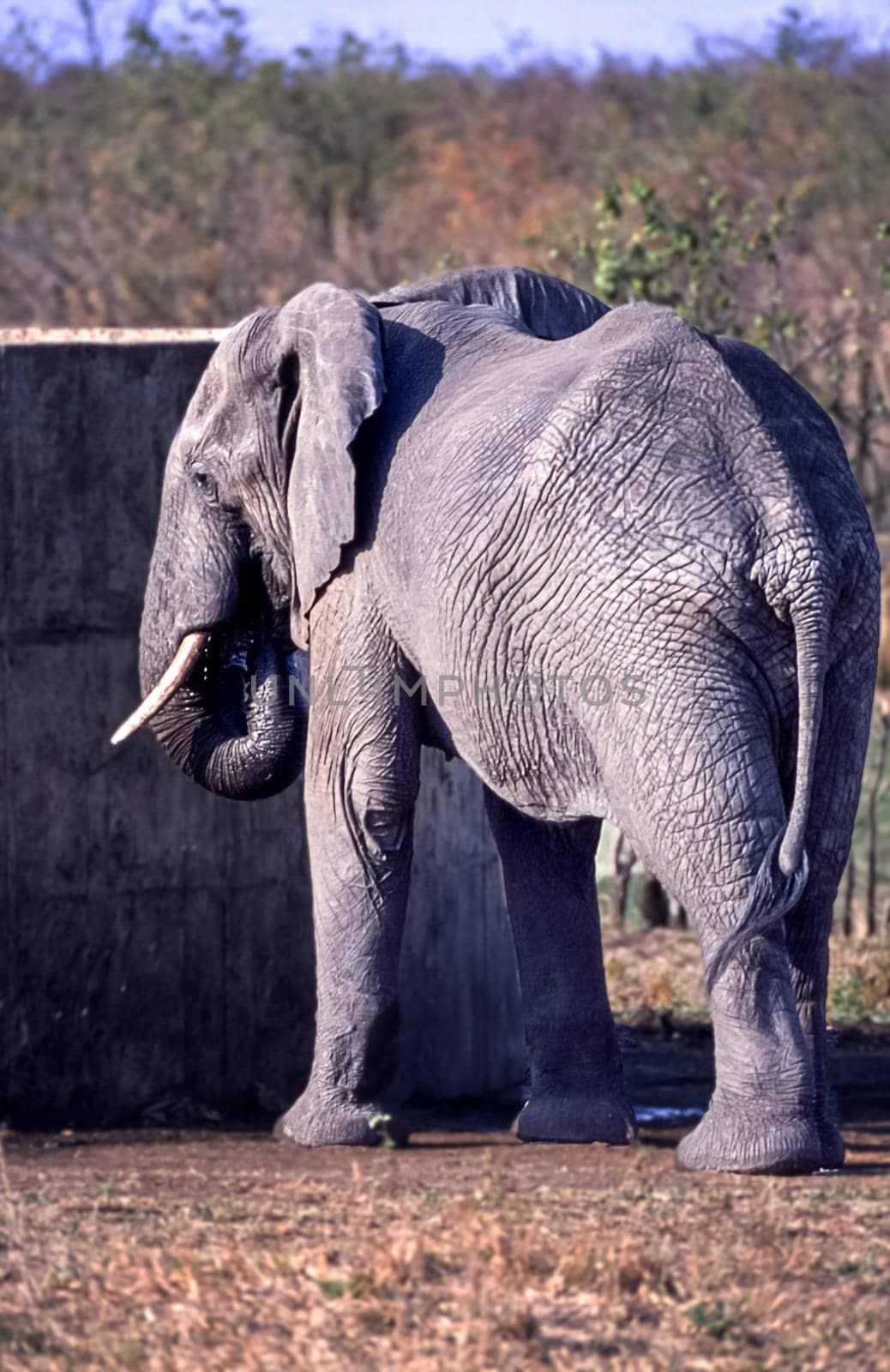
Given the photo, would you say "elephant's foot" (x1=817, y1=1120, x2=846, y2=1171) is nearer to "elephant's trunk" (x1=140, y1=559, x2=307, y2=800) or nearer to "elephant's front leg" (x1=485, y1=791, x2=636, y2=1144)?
"elephant's front leg" (x1=485, y1=791, x2=636, y2=1144)

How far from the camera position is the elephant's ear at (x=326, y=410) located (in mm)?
5523

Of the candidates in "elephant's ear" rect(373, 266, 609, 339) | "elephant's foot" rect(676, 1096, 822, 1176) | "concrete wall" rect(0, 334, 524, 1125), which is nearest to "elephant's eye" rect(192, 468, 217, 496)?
"concrete wall" rect(0, 334, 524, 1125)

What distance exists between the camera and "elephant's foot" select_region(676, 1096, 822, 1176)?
4.97 m

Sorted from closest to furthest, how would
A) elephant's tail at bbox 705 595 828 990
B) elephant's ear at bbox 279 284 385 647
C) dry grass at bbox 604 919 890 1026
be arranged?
elephant's tail at bbox 705 595 828 990 < elephant's ear at bbox 279 284 385 647 < dry grass at bbox 604 919 890 1026

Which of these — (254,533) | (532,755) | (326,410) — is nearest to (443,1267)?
(532,755)

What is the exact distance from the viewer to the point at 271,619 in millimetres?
6418

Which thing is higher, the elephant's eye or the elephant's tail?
the elephant's eye

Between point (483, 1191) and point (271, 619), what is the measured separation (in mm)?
2136

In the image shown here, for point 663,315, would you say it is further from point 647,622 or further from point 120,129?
point 120,129

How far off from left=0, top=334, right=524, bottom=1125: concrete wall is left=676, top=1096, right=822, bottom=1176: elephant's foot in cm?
216

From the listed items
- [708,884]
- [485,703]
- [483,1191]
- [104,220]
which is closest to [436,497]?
[485,703]

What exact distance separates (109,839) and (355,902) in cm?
110

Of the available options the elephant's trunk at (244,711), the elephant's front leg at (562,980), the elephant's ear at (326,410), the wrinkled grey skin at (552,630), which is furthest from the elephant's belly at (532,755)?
the elephant's trunk at (244,711)

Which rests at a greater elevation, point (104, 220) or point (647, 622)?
point (104, 220)
